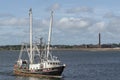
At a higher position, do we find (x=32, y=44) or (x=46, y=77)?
(x=32, y=44)

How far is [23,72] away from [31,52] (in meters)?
5.96

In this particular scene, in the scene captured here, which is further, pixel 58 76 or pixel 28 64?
pixel 28 64

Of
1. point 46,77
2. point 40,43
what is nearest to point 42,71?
point 46,77

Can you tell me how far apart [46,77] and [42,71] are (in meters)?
2.08

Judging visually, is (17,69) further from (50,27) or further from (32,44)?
(50,27)

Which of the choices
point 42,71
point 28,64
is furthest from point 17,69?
point 42,71

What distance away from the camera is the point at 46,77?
109188mm

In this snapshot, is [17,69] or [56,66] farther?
[17,69]

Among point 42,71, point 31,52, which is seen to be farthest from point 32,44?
point 42,71

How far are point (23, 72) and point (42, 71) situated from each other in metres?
7.40

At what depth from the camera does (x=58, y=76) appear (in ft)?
356

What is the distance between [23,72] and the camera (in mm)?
116062

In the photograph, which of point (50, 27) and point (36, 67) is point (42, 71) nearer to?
point (36, 67)

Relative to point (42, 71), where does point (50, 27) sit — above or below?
above
